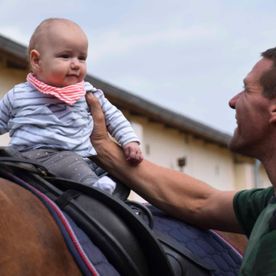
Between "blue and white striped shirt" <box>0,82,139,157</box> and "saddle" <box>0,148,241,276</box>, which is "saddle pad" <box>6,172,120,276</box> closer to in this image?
"saddle" <box>0,148,241,276</box>

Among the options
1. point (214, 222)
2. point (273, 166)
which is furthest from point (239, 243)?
point (273, 166)

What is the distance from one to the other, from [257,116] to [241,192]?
0.55 m

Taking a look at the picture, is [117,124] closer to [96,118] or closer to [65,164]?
[96,118]

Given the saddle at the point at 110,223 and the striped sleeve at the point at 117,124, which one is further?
the striped sleeve at the point at 117,124

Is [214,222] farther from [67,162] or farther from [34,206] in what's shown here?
[34,206]

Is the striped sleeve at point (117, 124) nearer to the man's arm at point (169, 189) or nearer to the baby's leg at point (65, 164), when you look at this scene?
the man's arm at point (169, 189)

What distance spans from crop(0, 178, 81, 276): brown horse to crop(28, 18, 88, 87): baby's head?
700 mm

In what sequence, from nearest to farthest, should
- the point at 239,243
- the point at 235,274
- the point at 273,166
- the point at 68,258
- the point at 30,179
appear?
the point at 68,258 → the point at 30,179 → the point at 273,166 → the point at 235,274 → the point at 239,243

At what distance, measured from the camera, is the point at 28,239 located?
9.21 ft

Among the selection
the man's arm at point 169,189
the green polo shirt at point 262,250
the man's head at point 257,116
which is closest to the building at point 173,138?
the man's arm at point 169,189

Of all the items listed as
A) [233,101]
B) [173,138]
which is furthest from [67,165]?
[173,138]

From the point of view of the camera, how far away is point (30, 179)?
320cm

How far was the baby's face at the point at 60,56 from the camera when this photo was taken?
3611mm

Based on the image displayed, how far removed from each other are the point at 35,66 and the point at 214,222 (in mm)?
1014
